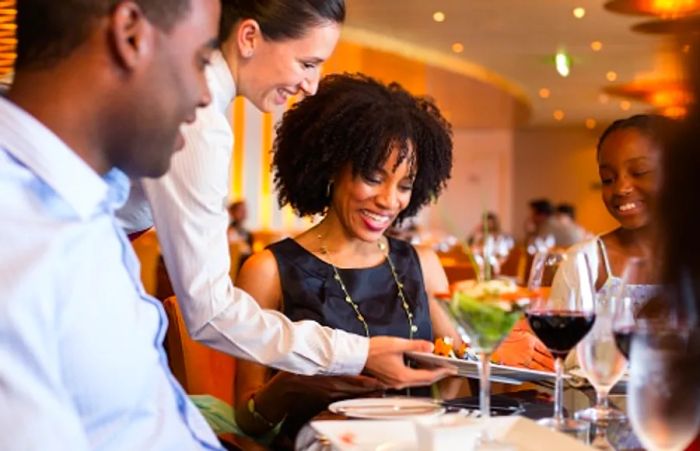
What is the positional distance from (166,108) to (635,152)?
1.81 metres

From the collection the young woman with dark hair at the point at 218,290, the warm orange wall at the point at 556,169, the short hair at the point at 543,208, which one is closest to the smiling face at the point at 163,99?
the young woman with dark hair at the point at 218,290

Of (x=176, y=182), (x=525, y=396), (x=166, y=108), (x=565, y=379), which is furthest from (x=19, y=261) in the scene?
(x=565, y=379)

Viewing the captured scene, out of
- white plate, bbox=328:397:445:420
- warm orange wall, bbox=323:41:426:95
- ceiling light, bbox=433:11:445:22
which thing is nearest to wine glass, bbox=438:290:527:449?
white plate, bbox=328:397:445:420

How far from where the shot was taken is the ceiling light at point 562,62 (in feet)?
45.5

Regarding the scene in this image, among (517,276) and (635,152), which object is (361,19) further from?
(635,152)

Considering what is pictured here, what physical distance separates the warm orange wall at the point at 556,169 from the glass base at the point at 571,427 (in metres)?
22.1

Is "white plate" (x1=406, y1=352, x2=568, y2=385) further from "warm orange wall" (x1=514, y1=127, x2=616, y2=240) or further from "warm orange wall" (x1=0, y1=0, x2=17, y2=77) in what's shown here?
"warm orange wall" (x1=514, y1=127, x2=616, y2=240)

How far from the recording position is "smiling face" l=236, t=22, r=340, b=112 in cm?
222

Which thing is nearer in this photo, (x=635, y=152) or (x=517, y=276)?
(x=635, y=152)

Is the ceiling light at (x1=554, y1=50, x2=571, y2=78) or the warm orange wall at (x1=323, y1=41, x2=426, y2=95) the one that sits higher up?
the ceiling light at (x1=554, y1=50, x2=571, y2=78)

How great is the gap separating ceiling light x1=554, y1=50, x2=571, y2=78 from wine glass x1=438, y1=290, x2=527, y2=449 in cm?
1258

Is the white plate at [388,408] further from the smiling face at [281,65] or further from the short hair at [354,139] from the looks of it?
the short hair at [354,139]

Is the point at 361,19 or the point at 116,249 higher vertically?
the point at 361,19

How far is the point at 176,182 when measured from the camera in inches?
71.6
